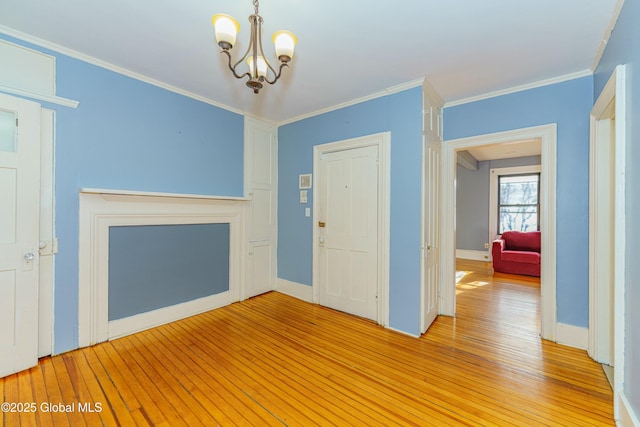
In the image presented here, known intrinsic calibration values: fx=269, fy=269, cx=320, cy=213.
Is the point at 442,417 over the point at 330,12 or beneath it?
beneath

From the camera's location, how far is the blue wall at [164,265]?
2.69 meters

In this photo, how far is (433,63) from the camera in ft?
8.26

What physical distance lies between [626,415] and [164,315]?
3.79m

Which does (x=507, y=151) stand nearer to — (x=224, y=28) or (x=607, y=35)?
(x=607, y=35)

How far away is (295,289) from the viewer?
400 centimetres

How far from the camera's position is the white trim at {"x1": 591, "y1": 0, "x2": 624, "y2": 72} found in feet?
5.86

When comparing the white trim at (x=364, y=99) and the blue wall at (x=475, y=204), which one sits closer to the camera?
the white trim at (x=364, y=99)

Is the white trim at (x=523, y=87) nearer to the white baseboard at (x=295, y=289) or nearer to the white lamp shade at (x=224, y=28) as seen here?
the white lamp shade at (x=224, y=28)

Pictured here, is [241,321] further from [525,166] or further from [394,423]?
[525,166]

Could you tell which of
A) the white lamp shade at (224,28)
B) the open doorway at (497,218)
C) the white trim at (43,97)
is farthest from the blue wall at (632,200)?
the white trim at (43,97)

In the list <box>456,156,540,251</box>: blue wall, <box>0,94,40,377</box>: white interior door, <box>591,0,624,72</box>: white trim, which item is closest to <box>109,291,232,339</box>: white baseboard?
<box>0,94,40,377</box>: white interior door

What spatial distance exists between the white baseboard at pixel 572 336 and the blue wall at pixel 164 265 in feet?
12.4

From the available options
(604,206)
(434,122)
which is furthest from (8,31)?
(604,206)

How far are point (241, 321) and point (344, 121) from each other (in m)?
2.76
